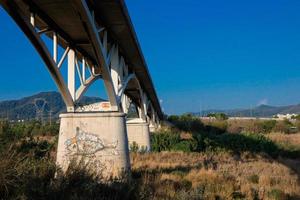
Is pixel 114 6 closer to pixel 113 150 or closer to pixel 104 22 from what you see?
pixel 104 22


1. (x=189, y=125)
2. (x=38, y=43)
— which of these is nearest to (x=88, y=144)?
(x=38, y=43)

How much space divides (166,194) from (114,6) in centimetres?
618

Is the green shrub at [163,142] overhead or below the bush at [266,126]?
below

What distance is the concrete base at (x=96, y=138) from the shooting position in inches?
576

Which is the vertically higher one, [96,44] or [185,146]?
[96,44]

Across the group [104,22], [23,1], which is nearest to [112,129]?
[104,22]

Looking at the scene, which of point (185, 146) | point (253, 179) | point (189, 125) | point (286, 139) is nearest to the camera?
point (253, 179)

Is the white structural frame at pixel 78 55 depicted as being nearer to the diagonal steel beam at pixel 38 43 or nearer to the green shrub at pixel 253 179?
the diagonal steel beam at pixel 38 43

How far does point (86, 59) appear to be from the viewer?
17.3 meters

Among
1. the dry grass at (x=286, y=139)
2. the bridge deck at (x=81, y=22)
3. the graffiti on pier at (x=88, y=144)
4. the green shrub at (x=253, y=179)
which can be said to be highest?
the bridge deck at (x=81, y=22)

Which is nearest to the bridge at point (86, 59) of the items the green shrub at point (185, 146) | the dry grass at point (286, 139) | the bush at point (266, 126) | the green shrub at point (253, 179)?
the green shrub at point (253, 179)

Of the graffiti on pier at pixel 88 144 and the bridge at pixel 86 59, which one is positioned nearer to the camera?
the bridge at pixel 86 59

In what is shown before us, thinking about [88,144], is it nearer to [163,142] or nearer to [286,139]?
[163,142]

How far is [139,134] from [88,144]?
16706mm
